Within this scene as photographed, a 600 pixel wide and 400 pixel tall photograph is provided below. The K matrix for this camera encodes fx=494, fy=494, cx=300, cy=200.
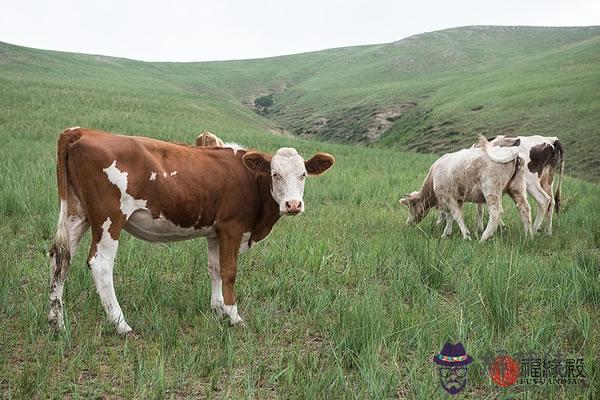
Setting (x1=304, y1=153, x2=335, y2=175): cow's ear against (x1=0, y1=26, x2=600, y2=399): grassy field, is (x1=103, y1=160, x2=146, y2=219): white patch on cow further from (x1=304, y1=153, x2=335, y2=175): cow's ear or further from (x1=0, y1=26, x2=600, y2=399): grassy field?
(x1=304, y1=153, x2=335, y2=175): cow's ear

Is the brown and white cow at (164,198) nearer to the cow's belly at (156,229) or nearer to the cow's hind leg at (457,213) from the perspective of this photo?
the cow's belly at (156,229)

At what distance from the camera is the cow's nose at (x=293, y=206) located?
174 inches

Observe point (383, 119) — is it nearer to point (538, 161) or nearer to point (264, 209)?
point (538, 161)

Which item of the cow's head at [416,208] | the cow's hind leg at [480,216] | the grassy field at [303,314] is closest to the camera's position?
the grassy field at [303,314]

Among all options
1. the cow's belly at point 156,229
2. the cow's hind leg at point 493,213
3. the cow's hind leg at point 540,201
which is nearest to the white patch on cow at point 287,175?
the cow's belly at point 156,229

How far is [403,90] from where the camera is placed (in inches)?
2100

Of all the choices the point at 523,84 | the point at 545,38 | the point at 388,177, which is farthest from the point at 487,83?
the point at 545,38

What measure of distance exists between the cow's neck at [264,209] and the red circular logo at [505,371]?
251 cm

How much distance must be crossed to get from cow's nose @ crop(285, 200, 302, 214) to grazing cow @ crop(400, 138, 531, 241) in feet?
15.2

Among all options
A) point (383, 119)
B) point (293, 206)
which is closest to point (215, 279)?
point (293, 206)

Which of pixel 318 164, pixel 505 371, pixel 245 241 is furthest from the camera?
pixel 245 241

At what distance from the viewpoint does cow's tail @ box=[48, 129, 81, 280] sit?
428 cm

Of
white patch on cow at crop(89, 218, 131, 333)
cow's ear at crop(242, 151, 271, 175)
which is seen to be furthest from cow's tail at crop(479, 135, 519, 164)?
white patch on cow at crop(89, 218, 131, 333)

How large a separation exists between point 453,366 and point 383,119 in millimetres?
41909
